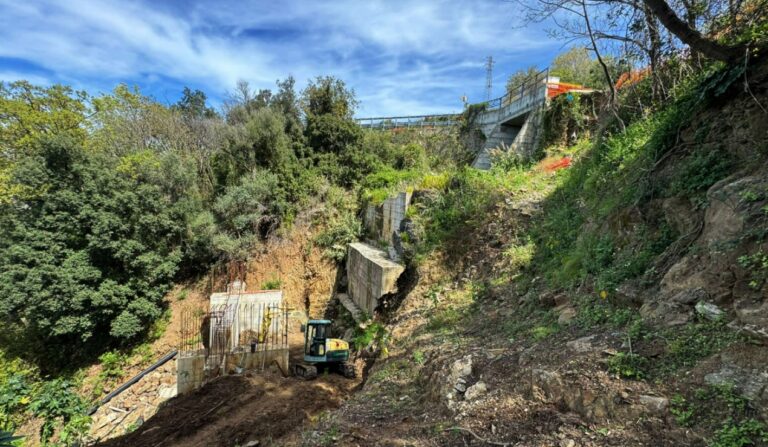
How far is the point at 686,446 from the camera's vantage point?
2230mm

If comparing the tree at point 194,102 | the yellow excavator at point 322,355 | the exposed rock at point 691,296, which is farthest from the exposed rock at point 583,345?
the tree at point 194,102

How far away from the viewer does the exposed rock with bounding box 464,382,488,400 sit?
148 inches

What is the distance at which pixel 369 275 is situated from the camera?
1013 cm

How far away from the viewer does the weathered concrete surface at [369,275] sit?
29.9 ft

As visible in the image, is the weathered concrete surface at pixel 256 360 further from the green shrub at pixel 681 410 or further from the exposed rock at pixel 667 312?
the green shrub at pixel 681 410

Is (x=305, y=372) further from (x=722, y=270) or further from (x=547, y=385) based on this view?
(x=722, y=270)

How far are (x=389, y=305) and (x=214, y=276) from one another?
363 inches

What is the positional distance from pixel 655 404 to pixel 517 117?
13.0m

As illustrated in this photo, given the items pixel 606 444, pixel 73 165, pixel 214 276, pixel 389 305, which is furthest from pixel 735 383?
pixel 73 165

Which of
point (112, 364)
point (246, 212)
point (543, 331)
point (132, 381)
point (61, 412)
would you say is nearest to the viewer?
point (543, 331)

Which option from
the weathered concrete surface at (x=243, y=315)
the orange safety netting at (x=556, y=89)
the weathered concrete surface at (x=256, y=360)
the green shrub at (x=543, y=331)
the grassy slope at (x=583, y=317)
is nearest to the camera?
the grassy slope at (x=583, y=317)

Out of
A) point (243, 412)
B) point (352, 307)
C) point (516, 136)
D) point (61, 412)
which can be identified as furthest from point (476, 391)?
point (516, 136)

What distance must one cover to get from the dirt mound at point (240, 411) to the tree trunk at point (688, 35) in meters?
7.39

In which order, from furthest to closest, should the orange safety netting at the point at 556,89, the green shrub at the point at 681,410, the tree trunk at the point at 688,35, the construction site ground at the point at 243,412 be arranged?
the orange safety netting at the point at 556,89 < the construction site ground at the point at 243,412 < the tree trunk at the point at 688,35 < the green shrub at the point at 681,410
